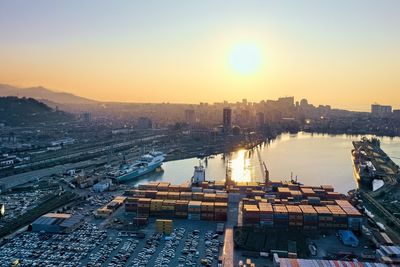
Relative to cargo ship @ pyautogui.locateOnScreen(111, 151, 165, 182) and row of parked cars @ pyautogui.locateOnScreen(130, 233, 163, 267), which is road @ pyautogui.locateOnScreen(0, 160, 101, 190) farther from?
row of parked cars @ pyautogui.locateOnScreen(130, 233, 163, 267)

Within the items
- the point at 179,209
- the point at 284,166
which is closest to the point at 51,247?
the point at 179,209

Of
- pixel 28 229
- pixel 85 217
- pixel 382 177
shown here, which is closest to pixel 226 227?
pixel 85 217

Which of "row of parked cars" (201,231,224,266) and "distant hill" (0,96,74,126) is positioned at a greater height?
"distant hill" (0,96,74,126)

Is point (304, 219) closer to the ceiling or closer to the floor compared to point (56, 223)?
closer to the ceiling

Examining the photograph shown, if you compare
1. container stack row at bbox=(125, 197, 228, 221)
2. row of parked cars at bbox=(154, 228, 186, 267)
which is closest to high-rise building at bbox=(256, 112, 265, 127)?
container stack row at bbox=(125, 197, 228, 221)

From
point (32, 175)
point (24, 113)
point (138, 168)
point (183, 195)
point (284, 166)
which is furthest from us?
point (24, 113)

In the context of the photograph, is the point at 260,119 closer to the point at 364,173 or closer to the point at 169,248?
the point at 364,173

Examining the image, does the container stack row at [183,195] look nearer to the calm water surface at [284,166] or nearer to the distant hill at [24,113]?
the calm water surface at [284,166]

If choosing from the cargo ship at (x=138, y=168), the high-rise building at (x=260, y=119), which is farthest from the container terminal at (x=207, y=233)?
the high-rise building at (x=260, y=119)
